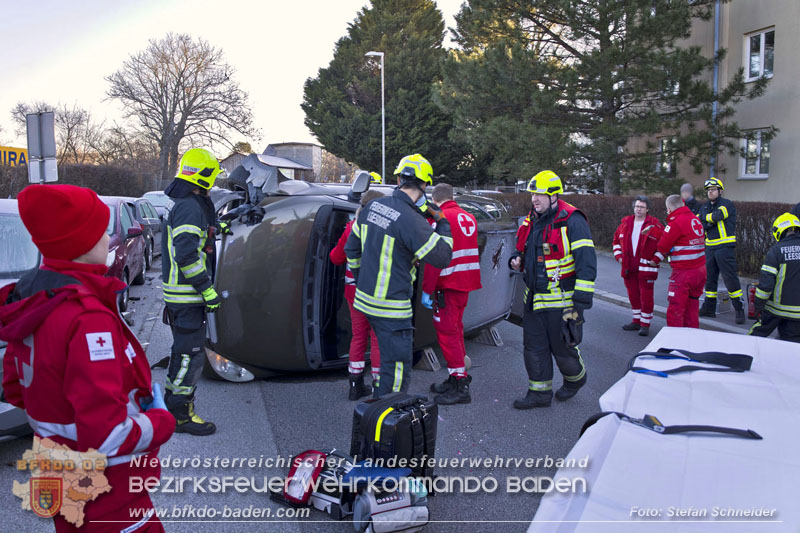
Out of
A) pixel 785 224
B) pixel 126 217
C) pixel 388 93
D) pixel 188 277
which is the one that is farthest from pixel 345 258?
pixel 388 93

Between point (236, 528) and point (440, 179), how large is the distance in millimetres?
34645

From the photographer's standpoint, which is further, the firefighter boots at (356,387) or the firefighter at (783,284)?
the firefighter at (783,284)

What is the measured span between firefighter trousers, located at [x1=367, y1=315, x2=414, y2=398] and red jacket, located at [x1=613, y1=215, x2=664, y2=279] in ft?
15.4

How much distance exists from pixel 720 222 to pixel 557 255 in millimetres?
4940

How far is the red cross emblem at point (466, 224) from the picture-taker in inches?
206

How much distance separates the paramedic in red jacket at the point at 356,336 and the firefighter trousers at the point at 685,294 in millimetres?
3857

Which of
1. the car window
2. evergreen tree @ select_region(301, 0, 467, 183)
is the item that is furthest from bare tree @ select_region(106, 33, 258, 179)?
the car window

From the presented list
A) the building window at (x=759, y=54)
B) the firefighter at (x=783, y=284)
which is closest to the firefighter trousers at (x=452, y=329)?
the firefighter at (x=783, y=284)

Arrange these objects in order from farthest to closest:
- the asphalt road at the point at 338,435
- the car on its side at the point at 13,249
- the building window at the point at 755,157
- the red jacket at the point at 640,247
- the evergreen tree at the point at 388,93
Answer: the evergreen tree at the point at 388,93 → the building window at the point at 755,157 → the red jacket at the point at 640,247 → the car on its side at the point at 13,249 → the asphalt road at the point at 338,435

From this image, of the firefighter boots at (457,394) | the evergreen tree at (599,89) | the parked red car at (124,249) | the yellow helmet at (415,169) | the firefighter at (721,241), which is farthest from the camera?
the evergreen tree at (599,89)

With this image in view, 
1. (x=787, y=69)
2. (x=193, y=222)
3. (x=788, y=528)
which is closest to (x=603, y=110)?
(x=787, y=69)

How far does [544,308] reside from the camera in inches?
198

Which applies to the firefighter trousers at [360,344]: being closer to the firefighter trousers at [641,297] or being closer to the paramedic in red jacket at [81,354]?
the paramedic in red jacket at [81,354]

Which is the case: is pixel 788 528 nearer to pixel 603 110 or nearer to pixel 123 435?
pixel 123 435
